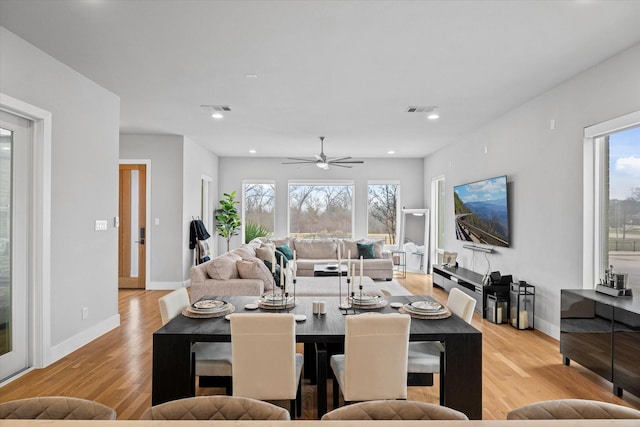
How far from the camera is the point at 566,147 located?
13.9 ft

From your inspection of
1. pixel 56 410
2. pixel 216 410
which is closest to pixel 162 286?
pixel 56 410

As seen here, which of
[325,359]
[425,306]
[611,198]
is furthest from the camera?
[611,198]

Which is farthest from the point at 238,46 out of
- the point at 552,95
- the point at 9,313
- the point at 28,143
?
the point at 552,95

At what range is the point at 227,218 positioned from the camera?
9.15 metres

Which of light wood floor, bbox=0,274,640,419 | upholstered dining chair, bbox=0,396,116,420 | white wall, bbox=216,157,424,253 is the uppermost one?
white wall, bbox=216,157,424,253

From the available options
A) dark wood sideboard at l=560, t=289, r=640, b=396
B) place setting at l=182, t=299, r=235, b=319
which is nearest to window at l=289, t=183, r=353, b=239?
dark wood sideboard at l=560, t=289, r=640, b=396

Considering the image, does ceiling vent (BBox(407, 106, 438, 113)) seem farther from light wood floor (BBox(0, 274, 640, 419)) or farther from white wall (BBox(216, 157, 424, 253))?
white wall (BBox(216, 157, 424, 253))

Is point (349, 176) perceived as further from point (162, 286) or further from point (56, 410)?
point (56, 410)

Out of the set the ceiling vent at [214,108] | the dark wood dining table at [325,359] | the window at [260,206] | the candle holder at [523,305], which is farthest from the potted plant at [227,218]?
the dark wood dining table at [325,359]

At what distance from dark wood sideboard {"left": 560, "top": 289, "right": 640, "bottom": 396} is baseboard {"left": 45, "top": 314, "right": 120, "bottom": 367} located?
14.9ft

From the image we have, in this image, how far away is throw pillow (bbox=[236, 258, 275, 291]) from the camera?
15.9 feet

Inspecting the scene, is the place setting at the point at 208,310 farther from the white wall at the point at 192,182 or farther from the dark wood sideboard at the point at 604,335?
the white wall at the point at 192,182

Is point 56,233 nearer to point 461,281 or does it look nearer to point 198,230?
point 198,230

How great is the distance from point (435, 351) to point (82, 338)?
349 cm
